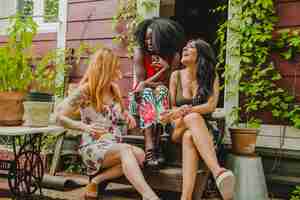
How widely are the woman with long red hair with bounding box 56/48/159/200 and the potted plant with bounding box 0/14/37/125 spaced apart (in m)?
0.37

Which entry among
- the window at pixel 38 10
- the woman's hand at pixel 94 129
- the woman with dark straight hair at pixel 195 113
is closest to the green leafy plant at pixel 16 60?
the woman's hand at pixel 94 129

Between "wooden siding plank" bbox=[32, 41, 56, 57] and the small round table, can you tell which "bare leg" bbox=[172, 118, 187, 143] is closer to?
the small round table

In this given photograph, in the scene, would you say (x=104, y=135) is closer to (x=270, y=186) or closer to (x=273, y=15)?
(x=270, y=186)

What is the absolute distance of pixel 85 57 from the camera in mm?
4164

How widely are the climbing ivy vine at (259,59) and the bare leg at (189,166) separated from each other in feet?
2.78

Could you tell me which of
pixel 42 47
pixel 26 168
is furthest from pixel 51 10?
pixel 26 168

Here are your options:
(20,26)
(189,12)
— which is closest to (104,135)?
(20,26)

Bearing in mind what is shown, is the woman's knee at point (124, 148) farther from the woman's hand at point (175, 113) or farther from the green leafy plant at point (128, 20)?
the green leafy plant at point (128, 20)

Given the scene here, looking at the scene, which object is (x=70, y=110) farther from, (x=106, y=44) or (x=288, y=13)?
(x=288, y=13)

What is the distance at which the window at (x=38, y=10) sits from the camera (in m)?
4.54

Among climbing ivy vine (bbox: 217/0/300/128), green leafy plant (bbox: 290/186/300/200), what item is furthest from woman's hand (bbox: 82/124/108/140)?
green leafy plant (bbox: 290/186/300/200)

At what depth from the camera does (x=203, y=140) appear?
251cm

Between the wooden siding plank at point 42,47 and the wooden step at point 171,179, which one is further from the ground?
the wooden siding plank at point 42,47

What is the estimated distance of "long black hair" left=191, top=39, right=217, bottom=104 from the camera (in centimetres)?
278
